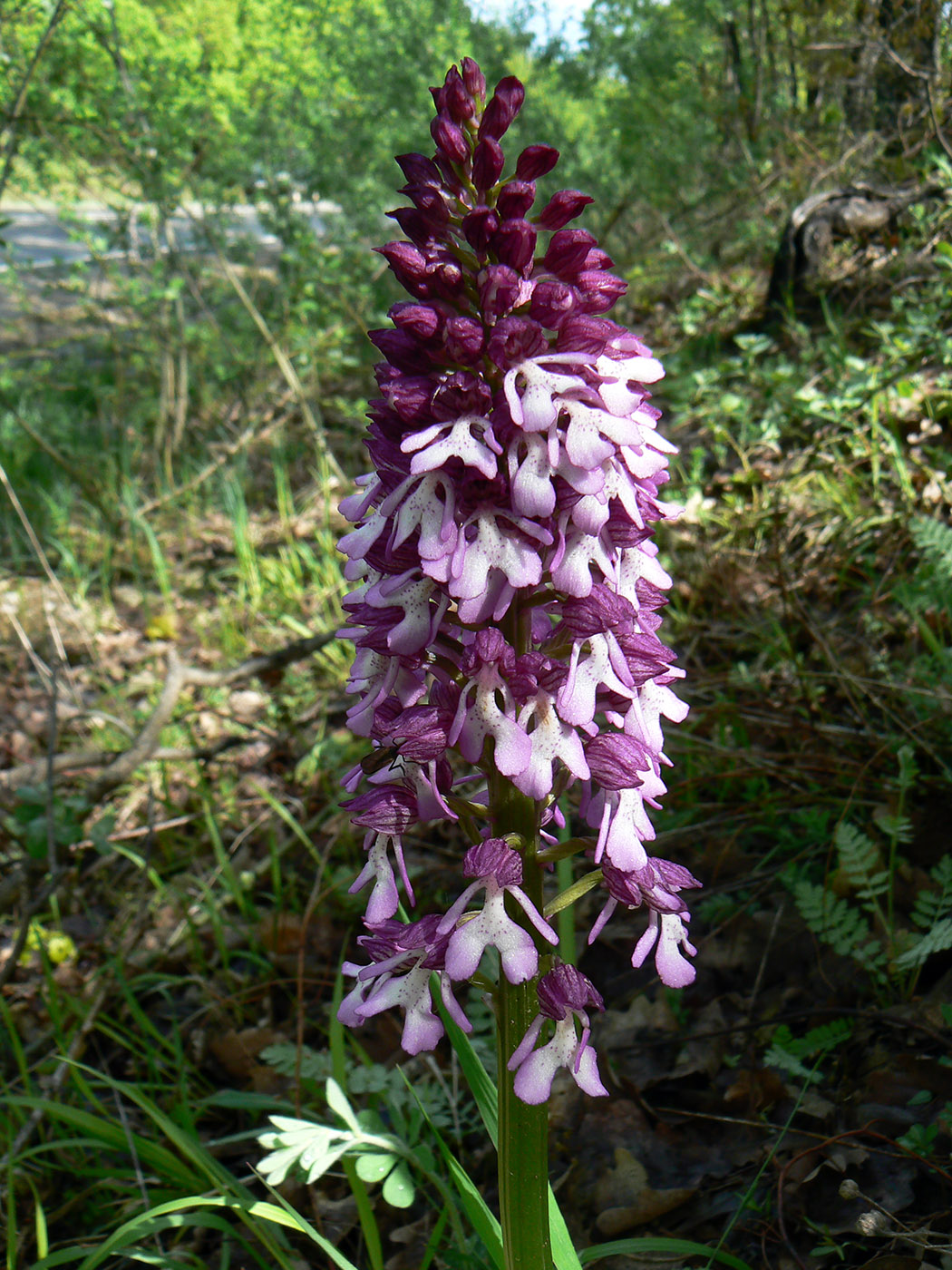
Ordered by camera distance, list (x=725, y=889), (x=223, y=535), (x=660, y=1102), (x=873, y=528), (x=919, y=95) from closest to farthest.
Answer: (x=660, y=1102), (x=725, y=889), (x=873, y=528), (x=919, y=95), (x=223, y=535)

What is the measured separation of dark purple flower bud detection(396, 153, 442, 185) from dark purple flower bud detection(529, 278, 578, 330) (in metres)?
0.25

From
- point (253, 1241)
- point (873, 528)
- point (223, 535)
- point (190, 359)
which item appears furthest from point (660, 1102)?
point (190, 359)

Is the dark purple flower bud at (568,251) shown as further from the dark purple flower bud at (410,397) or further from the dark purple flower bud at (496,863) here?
the dark purple flower bud at (496,863)

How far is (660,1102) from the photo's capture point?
2.42 m

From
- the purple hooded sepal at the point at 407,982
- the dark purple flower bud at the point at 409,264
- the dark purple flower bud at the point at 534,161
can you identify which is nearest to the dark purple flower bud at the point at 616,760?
the purple hooded sepal at the point at 407,982

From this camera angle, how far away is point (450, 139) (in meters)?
1.50

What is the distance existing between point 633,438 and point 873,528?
2.83m

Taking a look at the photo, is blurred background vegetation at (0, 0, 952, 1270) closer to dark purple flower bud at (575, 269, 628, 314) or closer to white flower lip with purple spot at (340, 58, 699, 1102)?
white flower lip with purple spot at (340, 58, 699, 1102)

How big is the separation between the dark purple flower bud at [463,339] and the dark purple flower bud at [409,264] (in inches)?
3.7

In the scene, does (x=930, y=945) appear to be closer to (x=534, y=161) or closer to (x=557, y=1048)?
(x=557, y=1048)

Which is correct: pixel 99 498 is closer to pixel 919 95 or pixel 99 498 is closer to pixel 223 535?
pixel 223 535

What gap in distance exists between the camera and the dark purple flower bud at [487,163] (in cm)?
147

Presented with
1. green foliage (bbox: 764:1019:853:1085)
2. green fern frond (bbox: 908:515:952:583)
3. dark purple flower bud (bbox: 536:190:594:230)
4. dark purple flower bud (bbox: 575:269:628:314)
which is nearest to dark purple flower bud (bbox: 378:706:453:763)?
dark purple flower bud (bbox: 575:269:628:314)

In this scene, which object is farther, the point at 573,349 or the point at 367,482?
the point at 367,482
